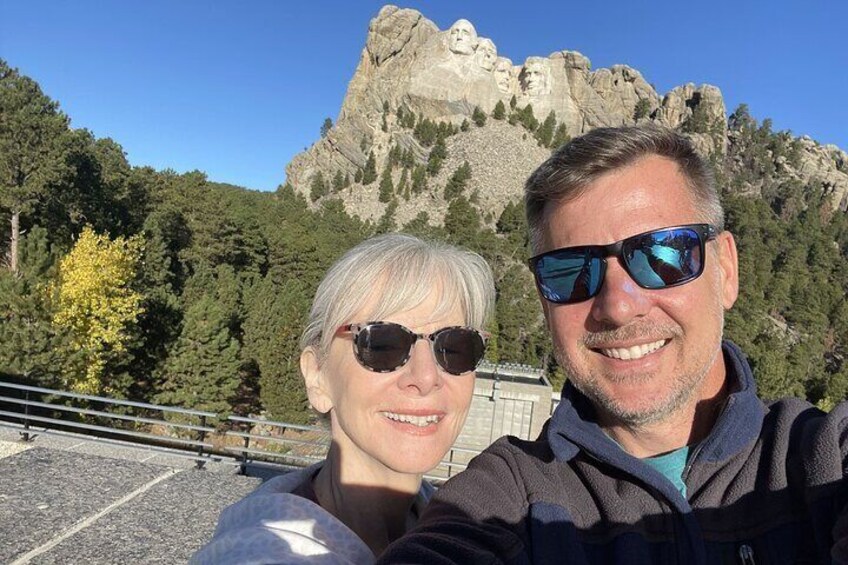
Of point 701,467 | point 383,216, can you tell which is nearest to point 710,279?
point 701,467

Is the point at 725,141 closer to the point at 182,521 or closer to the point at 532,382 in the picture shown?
the point at 532,382

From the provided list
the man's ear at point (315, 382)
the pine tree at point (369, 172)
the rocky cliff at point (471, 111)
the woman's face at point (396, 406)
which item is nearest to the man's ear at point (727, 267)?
the woman's face at point (396, 406)

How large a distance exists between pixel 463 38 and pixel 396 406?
99224 mm

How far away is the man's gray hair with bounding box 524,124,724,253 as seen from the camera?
6.25 feet

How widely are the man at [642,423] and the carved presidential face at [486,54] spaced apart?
9677 centimetres

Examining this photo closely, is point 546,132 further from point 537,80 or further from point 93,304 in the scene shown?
point 93,304

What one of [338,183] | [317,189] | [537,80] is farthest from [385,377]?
[537,80]

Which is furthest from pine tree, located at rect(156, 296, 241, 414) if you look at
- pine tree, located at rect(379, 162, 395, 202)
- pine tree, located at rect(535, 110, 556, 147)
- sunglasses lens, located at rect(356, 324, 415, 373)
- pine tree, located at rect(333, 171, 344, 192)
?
pine tree, located at rect(535, 110, 556, 147)

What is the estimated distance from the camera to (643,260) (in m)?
1.84

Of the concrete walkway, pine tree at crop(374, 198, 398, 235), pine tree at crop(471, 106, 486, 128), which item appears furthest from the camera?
pine tree at crop(471, 106, 486, 128)

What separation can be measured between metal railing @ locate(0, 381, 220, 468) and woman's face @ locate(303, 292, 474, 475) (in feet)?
9.17

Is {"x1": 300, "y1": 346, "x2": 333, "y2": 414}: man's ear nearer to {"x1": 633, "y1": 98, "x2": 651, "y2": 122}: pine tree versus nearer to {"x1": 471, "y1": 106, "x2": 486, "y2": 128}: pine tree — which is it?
{"x1": 471, "y1": 106, "x2": 486, "y2": 128}: pine tree

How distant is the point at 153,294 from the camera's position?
29750 millimetres

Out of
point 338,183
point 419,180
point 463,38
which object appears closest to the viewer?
point 419,180
